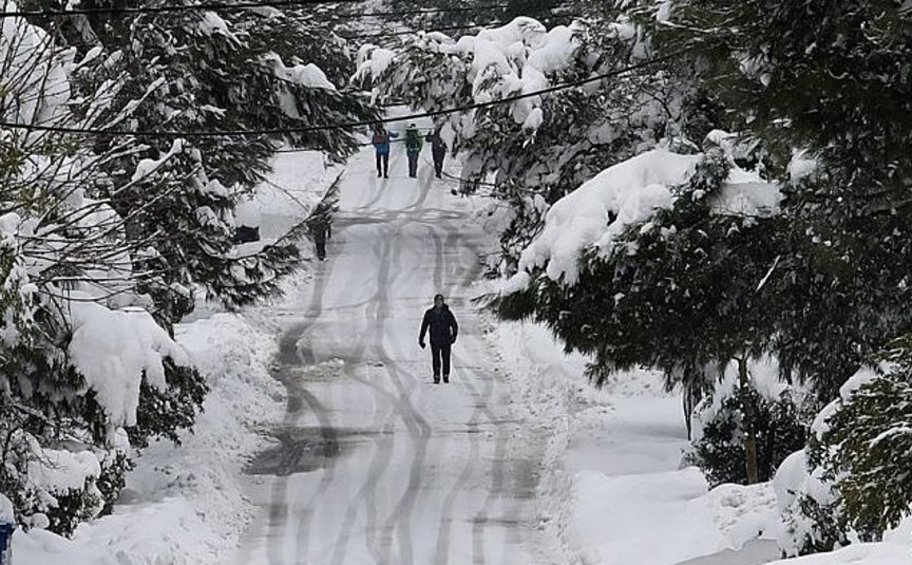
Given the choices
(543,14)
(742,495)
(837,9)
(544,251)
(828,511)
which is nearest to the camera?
(837,9)

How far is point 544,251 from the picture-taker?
1184 cm

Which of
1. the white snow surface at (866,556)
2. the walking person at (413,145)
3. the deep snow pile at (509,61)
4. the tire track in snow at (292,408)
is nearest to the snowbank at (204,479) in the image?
the tire track in snow at (292,408)

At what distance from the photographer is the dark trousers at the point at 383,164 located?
144 feet

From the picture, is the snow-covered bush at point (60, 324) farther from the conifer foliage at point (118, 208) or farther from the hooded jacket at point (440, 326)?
the hooded jacket at point (440, 326)

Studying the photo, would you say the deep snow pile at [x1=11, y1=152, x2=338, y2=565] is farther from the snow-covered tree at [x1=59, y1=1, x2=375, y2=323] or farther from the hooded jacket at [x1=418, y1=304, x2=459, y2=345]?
the hooded jacket at [x1=418, y1=304, x2=459, y2=345]

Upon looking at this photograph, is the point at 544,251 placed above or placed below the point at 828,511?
above

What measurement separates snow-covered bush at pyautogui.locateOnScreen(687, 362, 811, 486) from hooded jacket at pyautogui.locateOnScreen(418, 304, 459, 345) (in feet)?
23.7

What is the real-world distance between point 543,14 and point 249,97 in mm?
16257

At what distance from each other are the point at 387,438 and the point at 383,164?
27.3m

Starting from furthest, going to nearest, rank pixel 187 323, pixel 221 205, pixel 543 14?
pixel 543 14 → pixel 187 323 → pixel 221 205

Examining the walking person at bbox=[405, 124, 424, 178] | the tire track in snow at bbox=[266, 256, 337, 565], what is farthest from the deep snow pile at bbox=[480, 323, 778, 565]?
the walking person at bbox=[405, 124, 424, 178]

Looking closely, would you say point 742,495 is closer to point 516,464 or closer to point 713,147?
point 713,147

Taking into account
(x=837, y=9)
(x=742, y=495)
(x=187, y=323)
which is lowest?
(x=187, y=323)

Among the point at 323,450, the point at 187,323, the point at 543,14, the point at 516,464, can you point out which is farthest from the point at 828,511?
the point at 543,14
